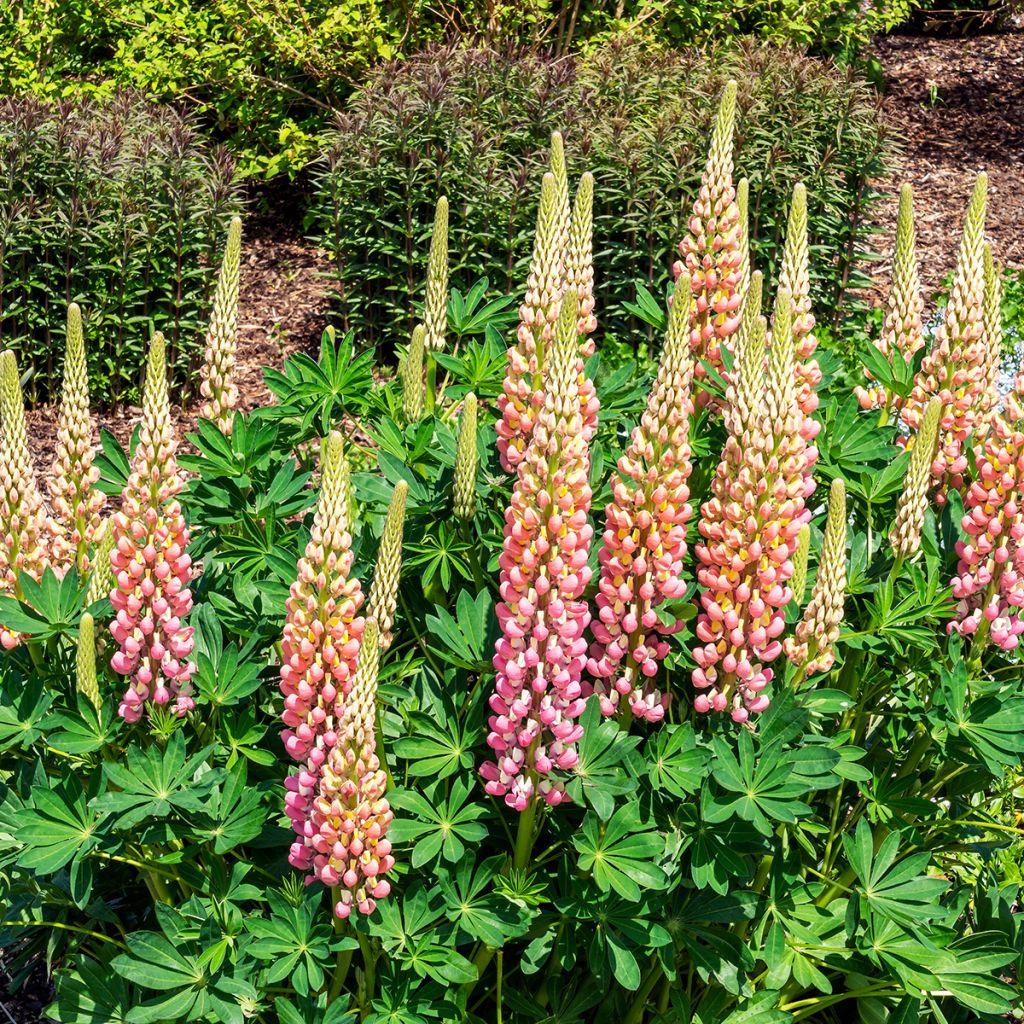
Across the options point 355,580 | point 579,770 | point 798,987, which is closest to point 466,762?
point 579,770

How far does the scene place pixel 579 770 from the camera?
2.71 meters

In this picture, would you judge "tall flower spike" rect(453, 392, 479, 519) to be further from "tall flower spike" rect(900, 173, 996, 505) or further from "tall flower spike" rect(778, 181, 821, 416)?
"tall flower spike" rect(900, 173, 996, 505)

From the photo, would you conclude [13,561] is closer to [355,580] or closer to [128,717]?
[128,717]

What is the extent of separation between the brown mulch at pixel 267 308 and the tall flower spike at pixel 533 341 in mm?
4632

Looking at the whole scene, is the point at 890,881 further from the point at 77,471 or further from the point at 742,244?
the point at 77,471

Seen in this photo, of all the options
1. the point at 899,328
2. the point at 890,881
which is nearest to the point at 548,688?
the point at 890,881

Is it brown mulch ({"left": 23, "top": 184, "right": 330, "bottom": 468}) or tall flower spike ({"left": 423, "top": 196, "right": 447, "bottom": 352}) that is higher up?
tall flower spike ({"left": 423, "top": 196, "right": 447, "bottom": 352})

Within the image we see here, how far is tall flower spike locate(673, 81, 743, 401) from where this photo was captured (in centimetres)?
312

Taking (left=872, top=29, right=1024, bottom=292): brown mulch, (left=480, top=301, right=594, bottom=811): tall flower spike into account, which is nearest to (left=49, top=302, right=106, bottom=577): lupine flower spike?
(left=480, top=301, right=594, bottom=811): tall flower spike

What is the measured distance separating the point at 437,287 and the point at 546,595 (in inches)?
49.5

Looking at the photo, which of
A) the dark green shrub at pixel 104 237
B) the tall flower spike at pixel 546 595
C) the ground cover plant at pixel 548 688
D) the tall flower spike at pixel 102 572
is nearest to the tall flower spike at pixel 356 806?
the ground cover plant at pixel 548 688

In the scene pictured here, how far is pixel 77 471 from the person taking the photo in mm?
3256

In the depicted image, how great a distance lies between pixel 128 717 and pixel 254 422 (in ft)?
3.07

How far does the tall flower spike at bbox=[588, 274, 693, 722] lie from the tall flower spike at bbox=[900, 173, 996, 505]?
2.85 ft
